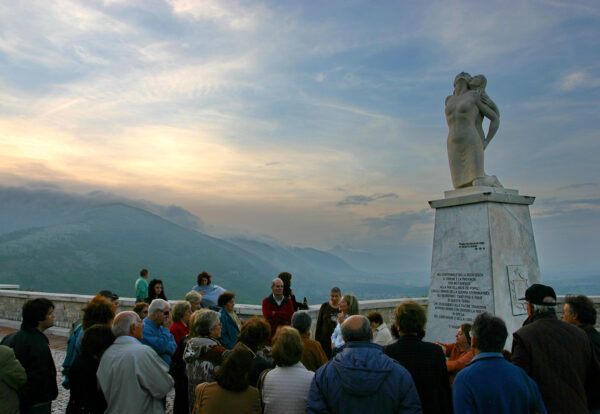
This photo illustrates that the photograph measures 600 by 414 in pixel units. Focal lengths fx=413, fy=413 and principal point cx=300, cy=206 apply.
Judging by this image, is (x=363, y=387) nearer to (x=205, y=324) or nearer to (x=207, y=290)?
(x=205, y=324)

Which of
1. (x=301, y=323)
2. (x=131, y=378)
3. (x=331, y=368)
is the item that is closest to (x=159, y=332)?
(x=131, y=378)

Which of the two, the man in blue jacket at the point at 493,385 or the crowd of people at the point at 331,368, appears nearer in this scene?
the man in blue jacket at the point at 493,385

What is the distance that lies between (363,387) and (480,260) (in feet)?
15.9

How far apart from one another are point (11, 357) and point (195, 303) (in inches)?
116

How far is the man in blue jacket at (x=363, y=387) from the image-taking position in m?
2.79

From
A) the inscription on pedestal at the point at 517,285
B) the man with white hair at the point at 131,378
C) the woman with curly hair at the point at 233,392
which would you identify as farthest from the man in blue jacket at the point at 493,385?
the inscription on pedestal at the point at 517,285

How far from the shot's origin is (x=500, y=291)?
663 cm

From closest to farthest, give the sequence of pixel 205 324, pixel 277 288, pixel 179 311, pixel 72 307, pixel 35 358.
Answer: pixel 35 358, pixel 205 324, pixel 179 311, pixel 277 288, pixel 72 307

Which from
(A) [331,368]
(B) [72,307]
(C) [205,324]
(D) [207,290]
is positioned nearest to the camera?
(A) [331,368]

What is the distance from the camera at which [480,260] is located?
688 centimetres

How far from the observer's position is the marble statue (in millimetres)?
7703

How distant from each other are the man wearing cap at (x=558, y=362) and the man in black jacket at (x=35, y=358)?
4.26 m

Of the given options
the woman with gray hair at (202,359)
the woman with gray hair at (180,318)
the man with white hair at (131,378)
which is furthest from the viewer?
the woman with gray hair at (180,318)

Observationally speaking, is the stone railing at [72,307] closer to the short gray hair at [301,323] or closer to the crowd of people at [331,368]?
the short gray hair at [301,323]
